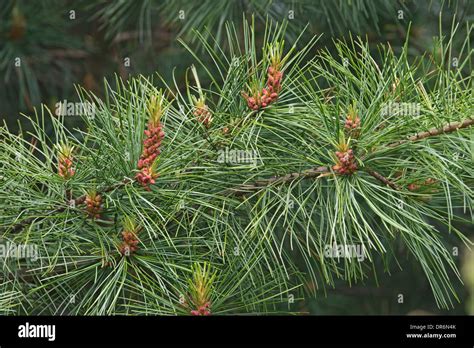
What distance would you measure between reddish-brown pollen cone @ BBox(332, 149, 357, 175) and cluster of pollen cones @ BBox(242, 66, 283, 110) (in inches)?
3.0

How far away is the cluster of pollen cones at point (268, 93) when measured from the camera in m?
0.73

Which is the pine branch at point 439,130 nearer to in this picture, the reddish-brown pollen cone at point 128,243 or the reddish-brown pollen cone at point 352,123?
the reddish-brown pollen cone at point 352,123

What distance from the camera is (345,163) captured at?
0.69 meters

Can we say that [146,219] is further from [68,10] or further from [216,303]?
[68,10]

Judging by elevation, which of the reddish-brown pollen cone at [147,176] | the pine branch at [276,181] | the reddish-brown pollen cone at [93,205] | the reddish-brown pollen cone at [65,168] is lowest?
the reddish-brown pollen cone at [93,205]

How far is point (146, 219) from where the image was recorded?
72 cm

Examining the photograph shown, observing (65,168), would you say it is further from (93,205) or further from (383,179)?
(383,179)

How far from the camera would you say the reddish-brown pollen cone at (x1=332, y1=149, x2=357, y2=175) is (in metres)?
0.69

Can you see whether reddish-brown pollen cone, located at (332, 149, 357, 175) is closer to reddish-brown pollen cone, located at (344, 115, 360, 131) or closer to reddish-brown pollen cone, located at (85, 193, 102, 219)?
reddish-brown pollen cone, located at (344, 115, 360, 131)

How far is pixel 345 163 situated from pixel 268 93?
0.29 feet

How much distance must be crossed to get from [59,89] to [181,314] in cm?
98

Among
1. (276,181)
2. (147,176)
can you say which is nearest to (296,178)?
(276,181)

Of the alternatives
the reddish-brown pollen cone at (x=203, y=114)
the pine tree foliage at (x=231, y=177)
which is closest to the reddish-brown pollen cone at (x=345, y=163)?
the pine tree foliage at (x=231, y=177)

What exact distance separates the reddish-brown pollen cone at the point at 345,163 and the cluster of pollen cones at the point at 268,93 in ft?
0.25
